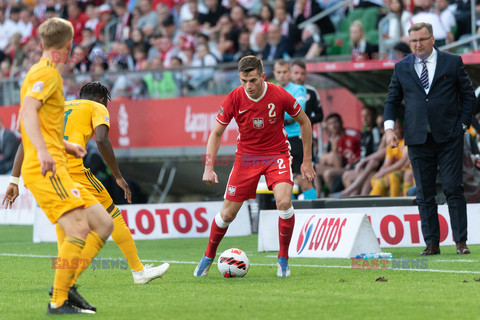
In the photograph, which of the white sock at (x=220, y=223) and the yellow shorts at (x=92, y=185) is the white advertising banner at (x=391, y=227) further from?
the yellow shorts at (x=92, y=185)

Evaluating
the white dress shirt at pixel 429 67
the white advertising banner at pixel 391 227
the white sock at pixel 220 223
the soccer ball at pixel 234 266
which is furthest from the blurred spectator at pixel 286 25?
the soccer ball at pixel 234 266

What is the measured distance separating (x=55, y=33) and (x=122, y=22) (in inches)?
667

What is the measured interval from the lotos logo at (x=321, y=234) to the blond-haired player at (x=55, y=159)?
171 inches

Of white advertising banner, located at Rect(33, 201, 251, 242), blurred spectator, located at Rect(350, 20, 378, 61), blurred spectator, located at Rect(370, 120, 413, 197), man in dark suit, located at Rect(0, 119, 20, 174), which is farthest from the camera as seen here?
man in dark suit, located at Rect(0, 119, 20, 174)

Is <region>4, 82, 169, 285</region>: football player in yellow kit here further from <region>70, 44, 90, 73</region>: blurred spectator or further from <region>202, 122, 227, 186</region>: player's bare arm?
<region>70, 44, 90, 73</region>: blurred spectator

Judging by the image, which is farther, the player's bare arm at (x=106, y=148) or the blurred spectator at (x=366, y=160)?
the blurred spectator at (x=366, y=160)

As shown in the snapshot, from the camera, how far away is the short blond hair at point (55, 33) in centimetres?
571

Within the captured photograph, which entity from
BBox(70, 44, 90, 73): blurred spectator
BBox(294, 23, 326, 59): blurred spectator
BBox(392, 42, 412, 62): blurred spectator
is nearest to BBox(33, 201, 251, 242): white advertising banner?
BBox(392, 42, 412, 62): blurred spectator

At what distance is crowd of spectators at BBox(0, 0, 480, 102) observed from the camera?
51.9 ft

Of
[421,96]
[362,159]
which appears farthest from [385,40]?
[421,96]

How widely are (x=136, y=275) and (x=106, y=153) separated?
105 cm

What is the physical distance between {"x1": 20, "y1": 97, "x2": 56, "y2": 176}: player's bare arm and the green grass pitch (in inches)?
40.4

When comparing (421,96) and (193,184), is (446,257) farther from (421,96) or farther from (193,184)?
(193,184)

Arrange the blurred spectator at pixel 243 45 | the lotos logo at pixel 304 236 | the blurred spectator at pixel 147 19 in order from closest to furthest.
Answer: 1. the lotos logo at pixel 304 236
2. the blurred spectator at pixel 243 45
3. the blurred spectator at pixel 147 19
